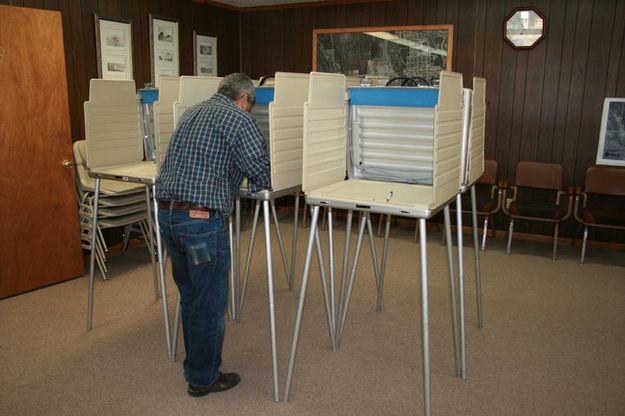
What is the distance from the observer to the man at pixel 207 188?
7.21 feet

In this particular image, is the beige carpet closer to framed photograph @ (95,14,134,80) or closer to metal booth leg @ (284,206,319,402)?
metal booth leg @ (284,206,319,402)

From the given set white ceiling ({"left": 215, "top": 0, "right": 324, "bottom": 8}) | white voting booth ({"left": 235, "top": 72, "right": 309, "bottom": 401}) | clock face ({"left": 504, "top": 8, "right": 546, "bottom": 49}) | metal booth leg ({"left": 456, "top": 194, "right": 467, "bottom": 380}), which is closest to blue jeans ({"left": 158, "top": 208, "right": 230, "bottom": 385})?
white voting booth ({"left": 235, "top": 72, "right": 309, "bottom": 401})

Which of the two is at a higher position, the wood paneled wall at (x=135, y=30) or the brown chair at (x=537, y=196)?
the wood paneled wall at (x=135, y=30)

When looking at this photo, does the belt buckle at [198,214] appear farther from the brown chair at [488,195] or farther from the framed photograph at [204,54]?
the framed photograph at [204,54]

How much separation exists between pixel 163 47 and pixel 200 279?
143 inches

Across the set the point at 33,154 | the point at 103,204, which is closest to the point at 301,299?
the point at 103,204

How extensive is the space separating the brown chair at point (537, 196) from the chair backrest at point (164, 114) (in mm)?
3332

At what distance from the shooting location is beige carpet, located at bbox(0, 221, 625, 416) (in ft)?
8.18

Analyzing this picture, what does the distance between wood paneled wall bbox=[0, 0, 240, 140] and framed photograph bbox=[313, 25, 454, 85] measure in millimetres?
1097

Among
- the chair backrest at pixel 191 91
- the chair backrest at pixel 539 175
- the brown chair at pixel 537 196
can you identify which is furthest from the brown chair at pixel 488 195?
the chair backrest at pixel 191 91

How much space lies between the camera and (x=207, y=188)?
2209mm

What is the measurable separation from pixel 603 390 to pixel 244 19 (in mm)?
5570

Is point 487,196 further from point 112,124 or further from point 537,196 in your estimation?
point 112,124

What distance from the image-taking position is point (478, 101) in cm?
289
